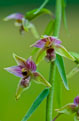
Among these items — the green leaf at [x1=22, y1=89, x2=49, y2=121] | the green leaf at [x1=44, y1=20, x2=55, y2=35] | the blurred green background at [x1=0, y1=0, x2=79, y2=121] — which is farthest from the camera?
the blurred green background at [x1=0, y1=0, x2=79, y2=121]

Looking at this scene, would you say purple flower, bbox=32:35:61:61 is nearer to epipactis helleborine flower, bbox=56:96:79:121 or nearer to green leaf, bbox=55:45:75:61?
green leaf, bbox=55:45:75:61

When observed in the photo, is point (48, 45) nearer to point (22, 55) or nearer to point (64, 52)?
point (64, 52)

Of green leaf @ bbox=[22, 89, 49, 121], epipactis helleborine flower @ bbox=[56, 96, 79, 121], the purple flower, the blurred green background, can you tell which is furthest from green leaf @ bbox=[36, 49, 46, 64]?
the blurred green background

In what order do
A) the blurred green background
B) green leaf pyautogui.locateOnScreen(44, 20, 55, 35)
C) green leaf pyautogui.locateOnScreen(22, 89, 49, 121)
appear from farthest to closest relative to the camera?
the blurred green background < green leaf pyautogui.locateOnScreen(44, 20, 55, 35) < green leaf pyautogui.locateOnScreen(22, 89, 49, 121)

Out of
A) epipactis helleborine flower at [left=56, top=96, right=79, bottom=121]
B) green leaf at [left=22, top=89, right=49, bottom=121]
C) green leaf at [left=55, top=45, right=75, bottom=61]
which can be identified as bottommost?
epipactis helleborine flower at [left=56, top=96, right=79, bottom=121]

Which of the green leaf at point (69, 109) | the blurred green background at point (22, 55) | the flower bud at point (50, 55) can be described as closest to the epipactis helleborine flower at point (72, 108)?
the green leaf at point (69, 109)

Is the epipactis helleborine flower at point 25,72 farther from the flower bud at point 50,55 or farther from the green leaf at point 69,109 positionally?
the green leaf at point 69,109

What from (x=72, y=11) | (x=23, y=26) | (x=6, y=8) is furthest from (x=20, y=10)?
(x=23, y=26)
